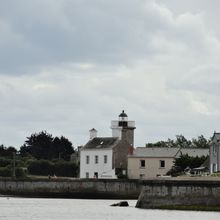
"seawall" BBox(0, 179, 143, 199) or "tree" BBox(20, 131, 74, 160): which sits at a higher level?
"tree" BBox(20, 131, 74, 160)

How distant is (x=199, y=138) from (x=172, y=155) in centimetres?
5418

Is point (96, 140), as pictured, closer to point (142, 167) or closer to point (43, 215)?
point (142, 167)

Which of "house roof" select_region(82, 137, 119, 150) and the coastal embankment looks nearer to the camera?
the coastal embankment

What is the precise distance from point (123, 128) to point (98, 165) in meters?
5.69

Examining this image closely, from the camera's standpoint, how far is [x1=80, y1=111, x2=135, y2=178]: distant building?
113 m

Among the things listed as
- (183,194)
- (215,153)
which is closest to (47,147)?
(215,153)

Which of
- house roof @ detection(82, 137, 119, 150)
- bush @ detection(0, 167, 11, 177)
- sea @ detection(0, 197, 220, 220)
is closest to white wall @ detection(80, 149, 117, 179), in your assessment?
house roof @ detection(82, 137, 119, 150)

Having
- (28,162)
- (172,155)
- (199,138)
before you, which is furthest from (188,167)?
(199,138)

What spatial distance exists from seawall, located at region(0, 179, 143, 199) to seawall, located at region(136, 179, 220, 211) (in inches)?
958

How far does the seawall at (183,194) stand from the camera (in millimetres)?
61281

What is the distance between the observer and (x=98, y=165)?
114562 mm

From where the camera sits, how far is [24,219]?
175 ft

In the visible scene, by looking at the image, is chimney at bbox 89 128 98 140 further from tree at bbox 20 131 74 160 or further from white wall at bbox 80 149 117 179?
tree at bbox 20 131 74 160

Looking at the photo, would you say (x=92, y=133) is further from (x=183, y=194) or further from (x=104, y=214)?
(x=104, y=214)
